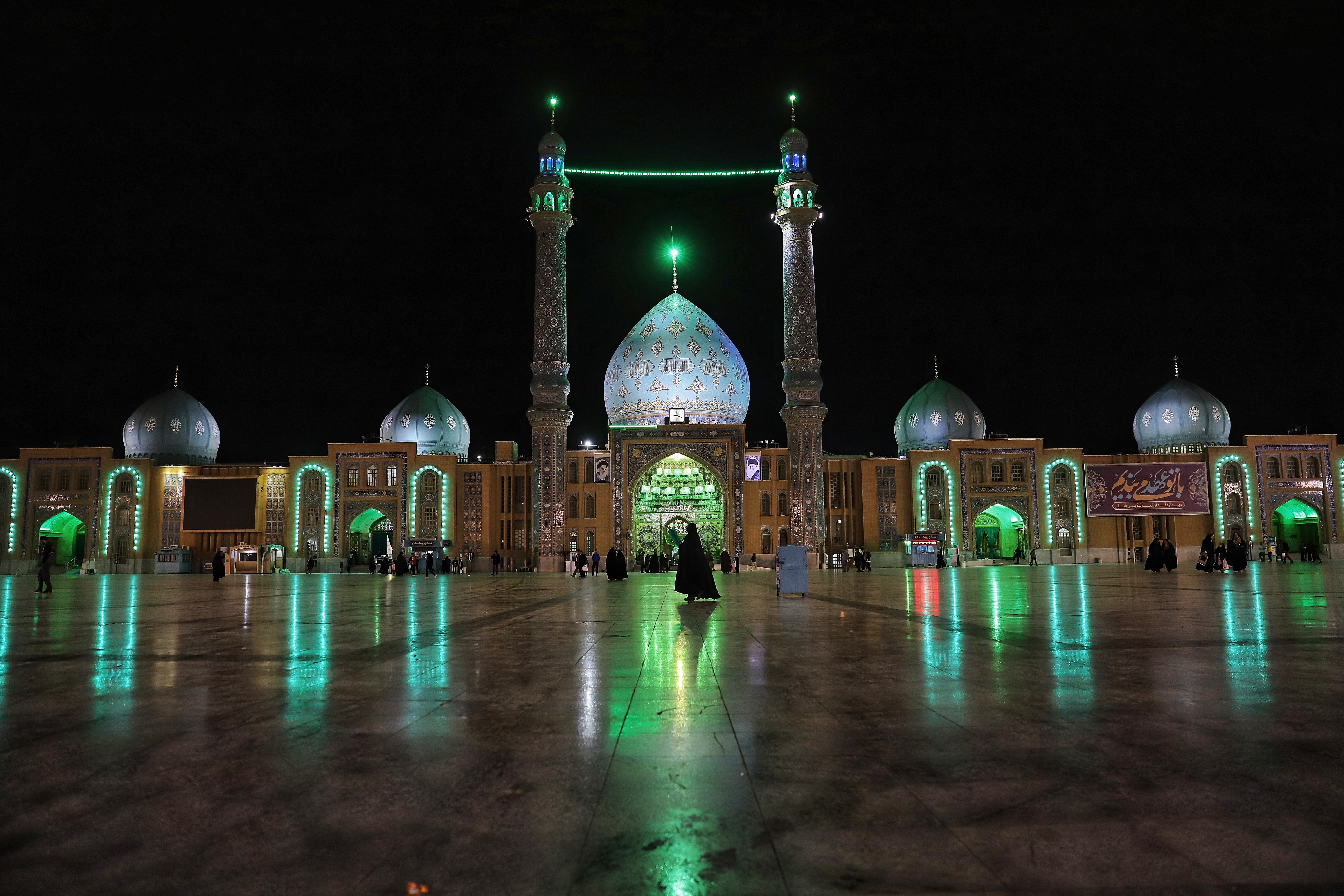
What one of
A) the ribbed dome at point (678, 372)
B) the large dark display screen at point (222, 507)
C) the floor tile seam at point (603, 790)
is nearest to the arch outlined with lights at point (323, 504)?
the large dark display screen at point (222, 507)

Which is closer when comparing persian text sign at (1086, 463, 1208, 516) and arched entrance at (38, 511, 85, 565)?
persian text sign at (1086, 463, 1208, 516)

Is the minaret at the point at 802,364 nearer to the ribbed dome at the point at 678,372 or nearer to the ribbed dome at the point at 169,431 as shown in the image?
the ribbed dome at the point at 678,372

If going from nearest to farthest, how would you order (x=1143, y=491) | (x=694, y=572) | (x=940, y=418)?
(x=694, y=572), (x=1143, y=491), (x=940, y=418)

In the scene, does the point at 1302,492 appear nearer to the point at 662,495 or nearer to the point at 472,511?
the point at 662,495

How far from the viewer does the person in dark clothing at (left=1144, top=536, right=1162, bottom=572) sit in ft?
66.0

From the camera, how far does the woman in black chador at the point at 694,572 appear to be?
11.1 metres

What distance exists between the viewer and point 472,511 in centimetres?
3356

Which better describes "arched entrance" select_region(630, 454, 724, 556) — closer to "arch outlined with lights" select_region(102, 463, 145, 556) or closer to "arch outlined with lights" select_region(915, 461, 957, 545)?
"arch outlined with lights" select_region(915, 461, 957, 545)

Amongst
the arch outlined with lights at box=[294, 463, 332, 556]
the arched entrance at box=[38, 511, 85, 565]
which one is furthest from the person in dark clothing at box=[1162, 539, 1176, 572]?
the arched entrance at box=[38, 511, 85, 565]

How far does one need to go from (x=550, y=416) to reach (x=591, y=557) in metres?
5.39

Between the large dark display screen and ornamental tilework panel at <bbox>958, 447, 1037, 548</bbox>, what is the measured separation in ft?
85.6

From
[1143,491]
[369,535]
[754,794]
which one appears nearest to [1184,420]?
[1143,491]

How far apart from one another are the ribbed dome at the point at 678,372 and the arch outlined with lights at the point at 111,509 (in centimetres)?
1767

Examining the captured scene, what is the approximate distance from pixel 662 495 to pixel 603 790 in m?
32.7
